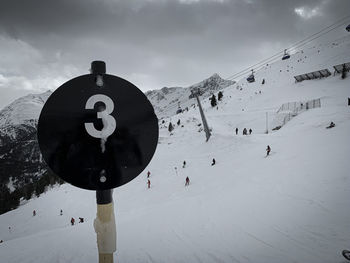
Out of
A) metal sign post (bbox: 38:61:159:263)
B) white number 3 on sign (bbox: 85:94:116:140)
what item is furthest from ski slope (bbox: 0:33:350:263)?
white number 3 on sign (bbox: 85:94:116:140)

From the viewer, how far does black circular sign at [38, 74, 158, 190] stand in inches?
54.4

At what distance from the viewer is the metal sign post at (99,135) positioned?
1385 mm

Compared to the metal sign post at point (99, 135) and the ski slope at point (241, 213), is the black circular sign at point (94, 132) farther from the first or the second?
the ski slope at point (241, 213)

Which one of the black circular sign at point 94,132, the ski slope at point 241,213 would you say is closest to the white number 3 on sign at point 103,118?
the black circular sign at point 94,132

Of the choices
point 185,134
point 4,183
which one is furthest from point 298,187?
point 4,183

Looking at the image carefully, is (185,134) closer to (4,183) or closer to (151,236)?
(151,236)

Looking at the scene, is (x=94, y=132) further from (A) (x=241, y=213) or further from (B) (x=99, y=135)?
(A) (x=241, y=213)

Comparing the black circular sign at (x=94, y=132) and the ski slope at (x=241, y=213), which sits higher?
the black circular sign at (x=94, y=132)

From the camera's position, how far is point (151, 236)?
6.18 metres

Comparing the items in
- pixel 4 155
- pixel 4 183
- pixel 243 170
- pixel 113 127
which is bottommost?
pixel 4 183

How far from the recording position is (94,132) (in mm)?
1407

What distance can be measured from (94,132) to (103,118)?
121mm

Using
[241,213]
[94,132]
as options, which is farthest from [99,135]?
[241,213]

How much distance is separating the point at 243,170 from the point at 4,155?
23139 cm
